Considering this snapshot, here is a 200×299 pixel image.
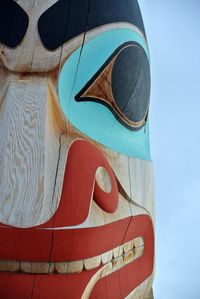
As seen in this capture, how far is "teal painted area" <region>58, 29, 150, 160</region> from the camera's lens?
112 centimetres

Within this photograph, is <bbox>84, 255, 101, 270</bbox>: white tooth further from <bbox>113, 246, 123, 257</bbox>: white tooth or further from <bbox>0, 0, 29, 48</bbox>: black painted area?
<bbox>0, 0, 29, 48</bbox>: black painted area

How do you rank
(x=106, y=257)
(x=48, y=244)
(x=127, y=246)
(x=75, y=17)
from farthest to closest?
(x=75, y=17)
(x=127, y=246)
(x=106, y=257)
(x=48, y=244)

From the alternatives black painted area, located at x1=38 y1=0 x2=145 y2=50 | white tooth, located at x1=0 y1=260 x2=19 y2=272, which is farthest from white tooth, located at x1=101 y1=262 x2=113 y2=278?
black painted area, located at x1=38 y1=0 x2=145 y2=50

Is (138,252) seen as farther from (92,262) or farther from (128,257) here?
(92,262)

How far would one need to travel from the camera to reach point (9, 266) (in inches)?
34.2

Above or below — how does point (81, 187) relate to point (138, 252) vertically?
above

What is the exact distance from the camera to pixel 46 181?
37.1 inches

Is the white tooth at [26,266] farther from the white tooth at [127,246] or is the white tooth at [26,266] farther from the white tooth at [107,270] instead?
the white tooth at [127,246]

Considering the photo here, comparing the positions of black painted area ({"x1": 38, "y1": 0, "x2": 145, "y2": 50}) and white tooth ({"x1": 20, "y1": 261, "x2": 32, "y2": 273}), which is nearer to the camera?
white tooth ({"x1": 20, "y1": 261, "x2": 32, "y2": 273})

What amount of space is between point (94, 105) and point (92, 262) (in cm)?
46

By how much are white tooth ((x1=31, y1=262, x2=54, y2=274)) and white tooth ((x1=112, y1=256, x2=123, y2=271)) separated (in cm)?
22

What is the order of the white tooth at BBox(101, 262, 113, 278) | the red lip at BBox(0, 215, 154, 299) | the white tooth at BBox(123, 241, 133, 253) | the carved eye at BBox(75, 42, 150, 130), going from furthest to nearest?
the carved eye at BBox(75, 42, 150, 130) < the white tooth at BBox(123, 241, 133, 253) < the white tooth at BBox(101, 262, 113, 278) < the red lip at BBox(0, 215, 154, 299)

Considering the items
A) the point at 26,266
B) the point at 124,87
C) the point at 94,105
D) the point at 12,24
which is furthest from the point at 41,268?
the point at 12,24

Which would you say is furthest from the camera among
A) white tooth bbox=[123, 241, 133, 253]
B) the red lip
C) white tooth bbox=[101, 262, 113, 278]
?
white tooth bbox=[123, 241, 133, 253]
